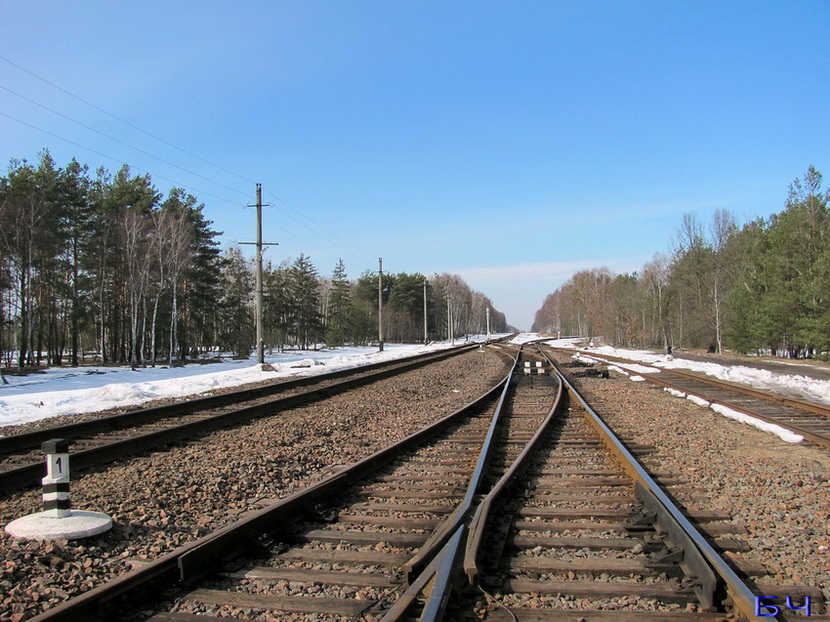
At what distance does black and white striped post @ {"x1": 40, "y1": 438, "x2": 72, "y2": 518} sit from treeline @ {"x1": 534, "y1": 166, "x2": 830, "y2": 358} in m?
32.4

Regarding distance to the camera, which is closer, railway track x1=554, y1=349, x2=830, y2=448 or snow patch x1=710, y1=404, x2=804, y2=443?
snow patch x1=710, y1=404, x2=804, y2=443

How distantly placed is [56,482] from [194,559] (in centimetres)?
158

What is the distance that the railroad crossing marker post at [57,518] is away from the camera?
4309mm

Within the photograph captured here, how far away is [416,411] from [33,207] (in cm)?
3009

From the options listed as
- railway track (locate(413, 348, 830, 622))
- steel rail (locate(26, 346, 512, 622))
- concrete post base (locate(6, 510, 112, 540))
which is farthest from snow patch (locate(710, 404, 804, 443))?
concrete post base (locate(6, 510, 112, 540))

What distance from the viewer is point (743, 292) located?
4025 cm

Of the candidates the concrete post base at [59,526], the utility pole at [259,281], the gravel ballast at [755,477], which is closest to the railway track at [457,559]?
the gravel ballast at [755,477]

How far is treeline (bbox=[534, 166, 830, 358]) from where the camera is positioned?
32.6 meters

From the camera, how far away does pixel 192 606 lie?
3492 millimetres

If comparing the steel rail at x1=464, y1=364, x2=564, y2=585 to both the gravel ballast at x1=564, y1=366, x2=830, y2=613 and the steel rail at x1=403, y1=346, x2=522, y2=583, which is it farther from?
the gravel ballast at x1=564, y1=366, x2=830, y2=613

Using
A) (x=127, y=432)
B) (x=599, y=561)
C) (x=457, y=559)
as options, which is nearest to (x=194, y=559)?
(x=457, y=559)

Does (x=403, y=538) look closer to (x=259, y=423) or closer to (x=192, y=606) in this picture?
(x=192, y=606)

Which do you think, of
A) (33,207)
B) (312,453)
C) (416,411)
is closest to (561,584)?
(312,453)

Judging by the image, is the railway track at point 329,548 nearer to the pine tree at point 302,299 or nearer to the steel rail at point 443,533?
the steel rail at point 443,533
